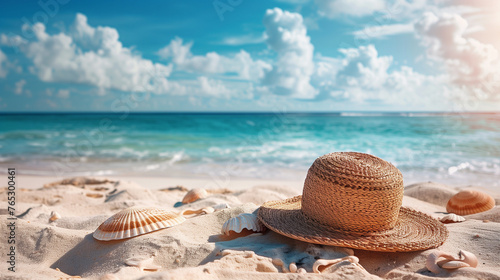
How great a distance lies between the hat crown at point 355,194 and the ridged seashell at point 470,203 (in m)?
2.05

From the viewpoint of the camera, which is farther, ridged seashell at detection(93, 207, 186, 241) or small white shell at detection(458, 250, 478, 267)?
ridged seashell at detection(93, 207, 186, 241)

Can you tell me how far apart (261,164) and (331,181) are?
25.3 feet

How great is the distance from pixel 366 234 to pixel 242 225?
1078 millimetres

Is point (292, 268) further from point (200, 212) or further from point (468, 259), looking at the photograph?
point (200, 212)

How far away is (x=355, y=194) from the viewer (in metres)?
2.45

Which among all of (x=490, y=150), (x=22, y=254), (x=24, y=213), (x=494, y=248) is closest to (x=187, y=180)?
(x=24, y=213)

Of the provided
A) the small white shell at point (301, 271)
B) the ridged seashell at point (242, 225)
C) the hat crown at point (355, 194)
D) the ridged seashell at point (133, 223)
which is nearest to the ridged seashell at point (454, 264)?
A: the hat crown at point (355, 194)

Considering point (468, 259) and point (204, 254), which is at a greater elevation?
point (468, 259)

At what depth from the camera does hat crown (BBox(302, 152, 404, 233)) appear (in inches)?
96.5

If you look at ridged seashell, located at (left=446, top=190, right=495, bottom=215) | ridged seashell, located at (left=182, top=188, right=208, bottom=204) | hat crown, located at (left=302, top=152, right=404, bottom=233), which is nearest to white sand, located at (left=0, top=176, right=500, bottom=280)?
hat crown, located at (left=302, top=152, right=404, bottom=233)

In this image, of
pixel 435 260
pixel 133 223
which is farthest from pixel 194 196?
pixel 435 260

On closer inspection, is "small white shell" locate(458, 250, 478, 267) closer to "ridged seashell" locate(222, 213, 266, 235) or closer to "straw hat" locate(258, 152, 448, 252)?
"straw hat" locate(258, 152, 448, 252)

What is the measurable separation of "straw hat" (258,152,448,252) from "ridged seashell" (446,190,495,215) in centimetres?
163

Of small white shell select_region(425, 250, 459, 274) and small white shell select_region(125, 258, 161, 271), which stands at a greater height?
small white shell select_region(425, 250, 459, 274)
